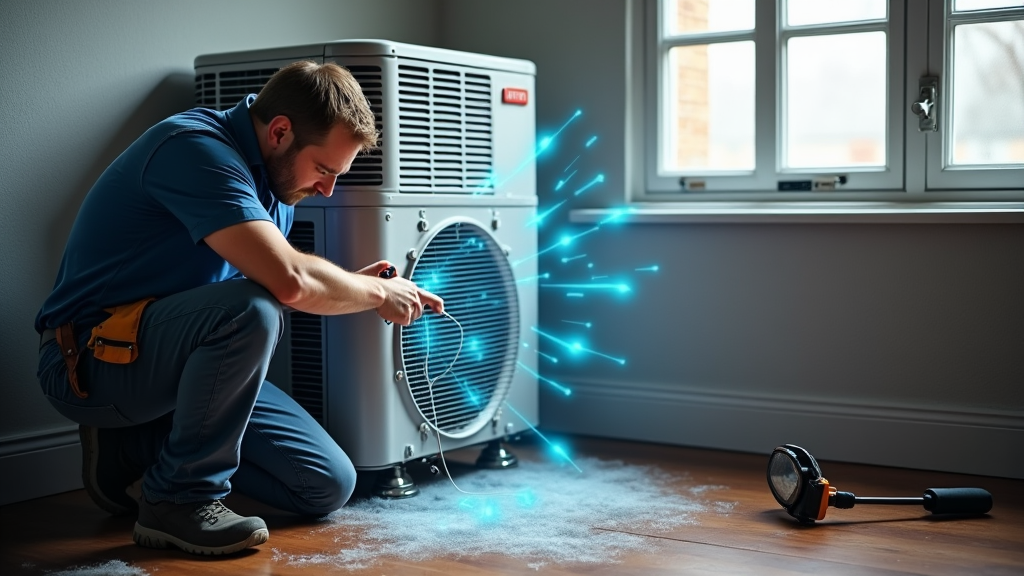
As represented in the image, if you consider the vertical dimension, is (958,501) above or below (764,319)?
below

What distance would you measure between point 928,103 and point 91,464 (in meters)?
2.02

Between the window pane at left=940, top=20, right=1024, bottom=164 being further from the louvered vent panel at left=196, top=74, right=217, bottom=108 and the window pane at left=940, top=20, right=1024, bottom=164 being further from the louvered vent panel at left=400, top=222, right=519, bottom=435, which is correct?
the louvered vent panel at left=196, top=74, right=217, bottom=108

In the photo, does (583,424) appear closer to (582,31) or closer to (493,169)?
(493,169)

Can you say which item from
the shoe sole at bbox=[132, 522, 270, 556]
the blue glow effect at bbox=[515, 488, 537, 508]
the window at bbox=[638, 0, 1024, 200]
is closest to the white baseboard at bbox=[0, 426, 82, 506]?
the shoe sole at bbox=[132, 522, 270, 556]

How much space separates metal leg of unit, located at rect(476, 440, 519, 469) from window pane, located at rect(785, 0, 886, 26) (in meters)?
1.30

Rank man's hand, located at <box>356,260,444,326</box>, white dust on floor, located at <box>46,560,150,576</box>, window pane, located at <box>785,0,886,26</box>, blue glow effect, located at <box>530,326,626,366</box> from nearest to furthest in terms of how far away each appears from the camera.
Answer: white dust on floor, located at <box>46,560,150,576</box> → man's hand, located at <box>356,260,444,326</box> → window pane, located at <box>785,0,886,26</box> → blue glow effect, located at <box>530,326,626,366</box>

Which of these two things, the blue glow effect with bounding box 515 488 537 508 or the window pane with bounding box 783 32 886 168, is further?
the window pane with bounding box 783 32 886 168

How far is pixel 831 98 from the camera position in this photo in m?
2.72

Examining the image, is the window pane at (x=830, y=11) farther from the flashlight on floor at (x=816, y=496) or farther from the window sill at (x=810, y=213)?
the flashlight on floor at (x=816, y=496)

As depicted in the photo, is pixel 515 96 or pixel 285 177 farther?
pixel 515 96

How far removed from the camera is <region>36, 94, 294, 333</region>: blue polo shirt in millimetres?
1861

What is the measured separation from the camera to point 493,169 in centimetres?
253

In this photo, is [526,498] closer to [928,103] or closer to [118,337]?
[118,337]

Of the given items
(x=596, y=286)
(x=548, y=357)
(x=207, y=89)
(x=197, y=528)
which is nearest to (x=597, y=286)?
(x=596, y=286)
